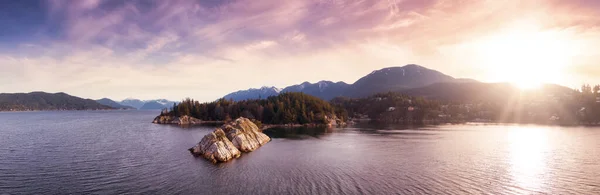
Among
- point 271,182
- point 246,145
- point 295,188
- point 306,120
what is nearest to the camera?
point 295,188

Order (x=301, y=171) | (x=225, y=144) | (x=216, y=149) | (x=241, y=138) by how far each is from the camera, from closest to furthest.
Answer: (x=301, y=171) → (x=216, y=149) → (x=225, y=144) → (x=241, y=138)

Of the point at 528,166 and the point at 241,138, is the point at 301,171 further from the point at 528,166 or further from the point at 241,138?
the point at 528,166

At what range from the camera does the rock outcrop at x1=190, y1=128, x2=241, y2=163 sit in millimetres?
63781

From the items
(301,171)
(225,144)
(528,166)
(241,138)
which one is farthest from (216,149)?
(528,166)

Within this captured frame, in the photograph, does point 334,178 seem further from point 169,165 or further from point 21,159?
point 21,159

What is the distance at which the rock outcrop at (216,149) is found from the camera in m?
63.8

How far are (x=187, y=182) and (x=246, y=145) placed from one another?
3212 cm

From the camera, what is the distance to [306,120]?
191m

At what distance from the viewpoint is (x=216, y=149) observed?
2544 inches

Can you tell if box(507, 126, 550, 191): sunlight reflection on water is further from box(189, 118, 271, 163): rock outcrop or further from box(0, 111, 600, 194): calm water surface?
box(189, 118, 271, 163): rock outcrop

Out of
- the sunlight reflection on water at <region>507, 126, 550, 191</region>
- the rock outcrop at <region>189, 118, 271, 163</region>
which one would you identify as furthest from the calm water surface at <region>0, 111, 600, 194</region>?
the rock outcrop at <region>189, 118, 271, 163</region>

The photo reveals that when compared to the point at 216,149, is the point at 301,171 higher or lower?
lower

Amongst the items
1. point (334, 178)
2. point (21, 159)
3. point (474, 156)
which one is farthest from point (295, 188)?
point (21, 159)

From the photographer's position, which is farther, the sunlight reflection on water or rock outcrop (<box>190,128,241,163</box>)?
rock outcrop (<box>190,128,241,163</box>)
